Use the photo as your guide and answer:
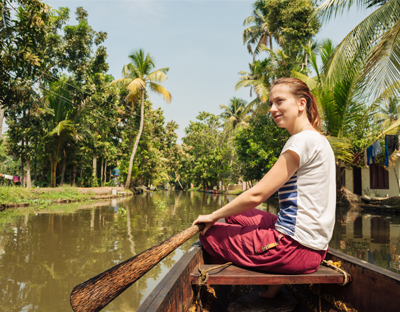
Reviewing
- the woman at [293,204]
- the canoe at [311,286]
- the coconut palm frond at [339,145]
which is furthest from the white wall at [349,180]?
the woman at [293,204]

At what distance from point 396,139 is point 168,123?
30316 millimetres

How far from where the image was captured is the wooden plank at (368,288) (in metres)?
1.57

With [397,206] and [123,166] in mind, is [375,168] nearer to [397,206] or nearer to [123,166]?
[397,206]

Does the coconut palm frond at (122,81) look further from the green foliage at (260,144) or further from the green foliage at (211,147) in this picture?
the green foliage at (211,147)

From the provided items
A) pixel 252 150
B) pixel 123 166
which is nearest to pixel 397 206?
pixel 252 150

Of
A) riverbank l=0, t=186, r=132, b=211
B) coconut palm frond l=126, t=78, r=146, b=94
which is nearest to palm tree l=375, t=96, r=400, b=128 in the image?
riverbank l=0, t=186, r=132, b=211

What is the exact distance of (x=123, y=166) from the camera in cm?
2470

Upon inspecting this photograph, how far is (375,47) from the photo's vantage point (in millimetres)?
7141

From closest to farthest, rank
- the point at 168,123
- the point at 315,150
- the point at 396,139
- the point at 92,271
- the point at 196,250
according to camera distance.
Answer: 1. the point at 315,150
2. the point at 196,250
3. the point at 92,271
4. the point at 396,139
5. the point at 168,123

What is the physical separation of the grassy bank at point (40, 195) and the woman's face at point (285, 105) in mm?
11145

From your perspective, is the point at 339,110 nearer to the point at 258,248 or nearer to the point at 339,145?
the point at 339,145

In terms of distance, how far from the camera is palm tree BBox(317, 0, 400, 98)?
681 cm

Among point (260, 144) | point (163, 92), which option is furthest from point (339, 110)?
point (163, 92)

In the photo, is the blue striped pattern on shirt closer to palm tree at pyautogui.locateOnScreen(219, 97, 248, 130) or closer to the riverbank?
the riverbank
